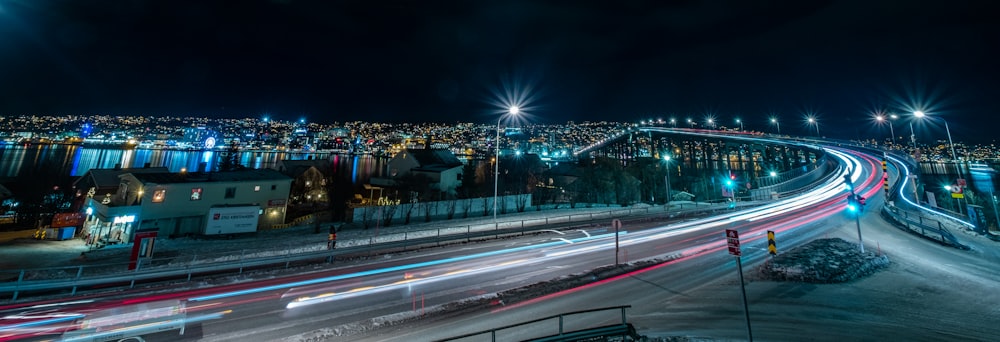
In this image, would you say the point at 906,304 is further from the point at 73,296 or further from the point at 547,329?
the point at 73,296

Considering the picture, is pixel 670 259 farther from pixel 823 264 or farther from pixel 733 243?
pixel 733 243

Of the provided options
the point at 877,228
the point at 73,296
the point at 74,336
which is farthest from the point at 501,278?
the point at 877,228

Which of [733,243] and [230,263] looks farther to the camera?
[230,263]

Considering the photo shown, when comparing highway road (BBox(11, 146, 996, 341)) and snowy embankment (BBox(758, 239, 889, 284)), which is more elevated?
snowy embankment (BBox(758, 239, 889, 284))

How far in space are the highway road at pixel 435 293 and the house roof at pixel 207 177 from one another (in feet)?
69.1

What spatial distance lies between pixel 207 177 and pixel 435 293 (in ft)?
101

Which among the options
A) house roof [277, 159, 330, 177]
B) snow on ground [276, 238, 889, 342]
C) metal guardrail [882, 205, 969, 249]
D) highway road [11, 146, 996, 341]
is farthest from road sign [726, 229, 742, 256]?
house roof [277, 159, 330, 177]

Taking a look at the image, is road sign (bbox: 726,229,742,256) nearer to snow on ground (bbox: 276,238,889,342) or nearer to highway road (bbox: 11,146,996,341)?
highway road (bbox: 11,146,996,341)

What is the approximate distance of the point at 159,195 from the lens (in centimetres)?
2781

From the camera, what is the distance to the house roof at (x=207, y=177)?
2892 centimetres

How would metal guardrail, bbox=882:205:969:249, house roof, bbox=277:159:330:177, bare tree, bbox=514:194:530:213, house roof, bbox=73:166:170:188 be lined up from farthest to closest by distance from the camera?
1. house roof, bbox=277:159:330:177
2. bare tree, bbox=514:194:530:213
3. house roof, bbox=73:166:170:188
4. metal guardrail, bbox=882:205:969:249

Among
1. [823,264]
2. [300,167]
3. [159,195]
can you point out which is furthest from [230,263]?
[300,167]

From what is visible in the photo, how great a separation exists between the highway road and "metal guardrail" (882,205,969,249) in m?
1.38

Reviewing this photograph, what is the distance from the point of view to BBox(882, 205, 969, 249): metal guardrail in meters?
20.0
